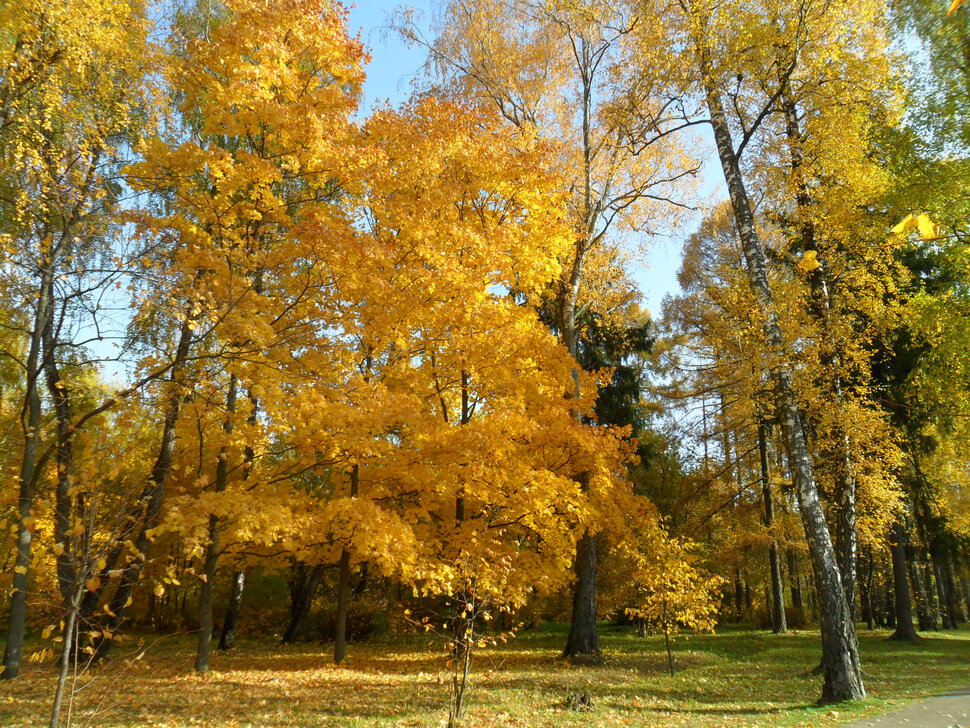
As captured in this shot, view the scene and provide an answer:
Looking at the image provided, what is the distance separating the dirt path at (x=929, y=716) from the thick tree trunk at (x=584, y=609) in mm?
5695

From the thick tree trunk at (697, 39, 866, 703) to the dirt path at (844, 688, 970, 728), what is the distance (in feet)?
2.23

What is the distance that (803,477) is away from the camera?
8.58 metres

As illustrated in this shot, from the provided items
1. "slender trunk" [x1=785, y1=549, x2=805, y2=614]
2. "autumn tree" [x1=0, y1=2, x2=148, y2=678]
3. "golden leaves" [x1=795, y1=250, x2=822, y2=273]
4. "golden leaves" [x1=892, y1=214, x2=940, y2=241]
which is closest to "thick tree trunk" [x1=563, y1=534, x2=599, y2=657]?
"autumn tree" [x1=0, y1=2, x2=148, y2=678]

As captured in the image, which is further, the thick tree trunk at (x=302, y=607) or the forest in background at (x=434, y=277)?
the thick tree trunk at (x=302, y=607)

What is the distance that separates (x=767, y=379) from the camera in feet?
33.2

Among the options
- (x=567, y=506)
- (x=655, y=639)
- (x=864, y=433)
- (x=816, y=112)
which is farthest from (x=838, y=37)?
(x=655, y=639)

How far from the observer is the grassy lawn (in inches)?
281

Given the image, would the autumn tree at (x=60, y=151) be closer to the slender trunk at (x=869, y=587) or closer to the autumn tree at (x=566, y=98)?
the autumn tree at (x=566, y=98)

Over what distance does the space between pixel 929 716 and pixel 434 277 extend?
8.58 m

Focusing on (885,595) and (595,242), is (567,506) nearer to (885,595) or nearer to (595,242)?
(595,242)

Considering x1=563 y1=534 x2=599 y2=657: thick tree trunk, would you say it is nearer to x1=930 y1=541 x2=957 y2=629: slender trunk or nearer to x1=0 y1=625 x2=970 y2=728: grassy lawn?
x1=0 y1=625 x2=970 y2=728: grassy lawn

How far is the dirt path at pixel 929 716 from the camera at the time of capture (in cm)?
657

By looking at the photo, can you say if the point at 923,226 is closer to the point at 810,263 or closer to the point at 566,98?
the point at 810,263

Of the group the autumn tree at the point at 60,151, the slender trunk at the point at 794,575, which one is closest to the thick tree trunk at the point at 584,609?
the autumn tree at the point at 60,151
